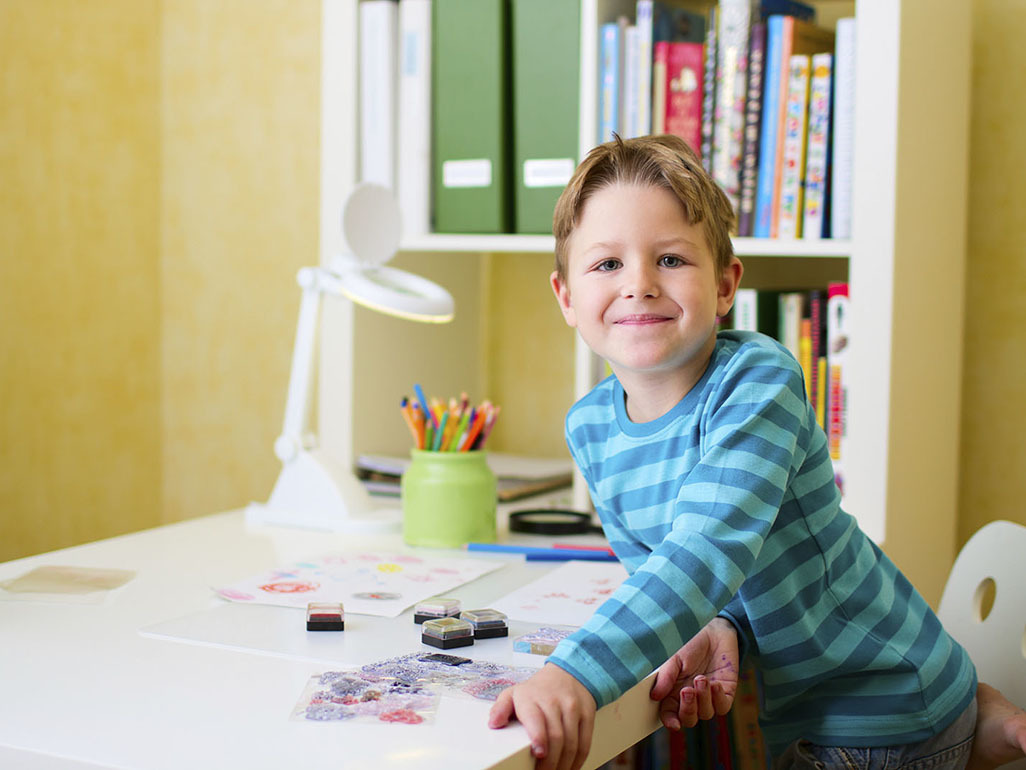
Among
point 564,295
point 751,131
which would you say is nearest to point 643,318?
point 564,295

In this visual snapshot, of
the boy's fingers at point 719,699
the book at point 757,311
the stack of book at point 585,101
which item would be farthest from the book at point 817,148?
the boy's fingers at point 719,699

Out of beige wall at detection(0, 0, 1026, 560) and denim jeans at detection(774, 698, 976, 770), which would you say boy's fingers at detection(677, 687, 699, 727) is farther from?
beige wall at detection(0, 0, 1026, 560)

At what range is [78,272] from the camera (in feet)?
6.73

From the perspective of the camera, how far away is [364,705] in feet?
2.36

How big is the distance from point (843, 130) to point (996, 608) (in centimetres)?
60

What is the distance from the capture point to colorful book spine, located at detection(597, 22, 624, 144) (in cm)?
146

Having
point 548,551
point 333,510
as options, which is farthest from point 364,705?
point 333,510

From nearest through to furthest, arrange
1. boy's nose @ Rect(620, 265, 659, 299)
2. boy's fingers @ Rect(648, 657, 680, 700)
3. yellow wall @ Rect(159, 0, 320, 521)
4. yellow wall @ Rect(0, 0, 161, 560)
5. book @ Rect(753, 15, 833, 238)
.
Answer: boy's fingers @ Rect(648, 657, 680, 700), boy's nose @ Rect(620, 265, 659, 299), book @ Rect(753, 15, 833, 238), yellow wall @ Rect(0, 0, 161, 560), yellow wall @ Rect(159, 0, 320, 521)

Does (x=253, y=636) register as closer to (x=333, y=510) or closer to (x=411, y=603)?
(x=411, y=603)

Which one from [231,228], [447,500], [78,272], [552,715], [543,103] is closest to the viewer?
[552,715]

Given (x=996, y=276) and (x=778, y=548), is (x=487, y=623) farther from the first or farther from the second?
(x=996, y=276)

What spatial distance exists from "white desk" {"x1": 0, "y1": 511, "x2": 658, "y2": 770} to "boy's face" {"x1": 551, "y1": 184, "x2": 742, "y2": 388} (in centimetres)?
26

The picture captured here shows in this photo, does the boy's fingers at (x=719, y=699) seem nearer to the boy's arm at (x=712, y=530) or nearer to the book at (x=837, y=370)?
the boy's arm at (x=712, y=530)

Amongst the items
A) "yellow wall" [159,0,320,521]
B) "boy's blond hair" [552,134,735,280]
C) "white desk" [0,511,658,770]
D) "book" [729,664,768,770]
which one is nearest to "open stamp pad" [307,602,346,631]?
"white desk" [0,511,658,770]
